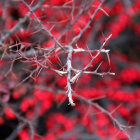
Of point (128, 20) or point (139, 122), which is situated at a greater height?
point (128, 20)

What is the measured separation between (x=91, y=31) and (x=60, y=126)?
119cm

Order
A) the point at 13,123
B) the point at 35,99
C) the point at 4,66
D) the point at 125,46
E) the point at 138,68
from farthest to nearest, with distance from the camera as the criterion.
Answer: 1. the point at 125,46
2. the point at 138,68
3. the point at 13,123
4. the point at 35,99
5. the point at 4,66

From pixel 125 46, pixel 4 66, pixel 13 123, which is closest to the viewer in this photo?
pixel 4 66

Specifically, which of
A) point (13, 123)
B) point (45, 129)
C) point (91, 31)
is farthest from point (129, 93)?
point (13, 123)

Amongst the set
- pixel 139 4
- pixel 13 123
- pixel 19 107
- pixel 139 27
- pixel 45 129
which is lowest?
pixel 45 129

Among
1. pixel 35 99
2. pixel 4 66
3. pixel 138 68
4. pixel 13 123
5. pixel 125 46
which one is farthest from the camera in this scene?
pixel 125 46

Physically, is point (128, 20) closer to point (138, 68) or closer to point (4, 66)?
point (138, 68)

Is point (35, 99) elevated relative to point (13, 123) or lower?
elevated

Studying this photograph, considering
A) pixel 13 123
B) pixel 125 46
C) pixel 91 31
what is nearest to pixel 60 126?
pixel 13 123

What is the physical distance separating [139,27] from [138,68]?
0.57m

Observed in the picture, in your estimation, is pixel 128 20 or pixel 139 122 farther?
pixel 128 20

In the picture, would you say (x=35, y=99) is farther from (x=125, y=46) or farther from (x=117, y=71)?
(x=125, y=46)

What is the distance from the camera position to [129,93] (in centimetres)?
326

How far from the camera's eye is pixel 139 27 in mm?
3580
